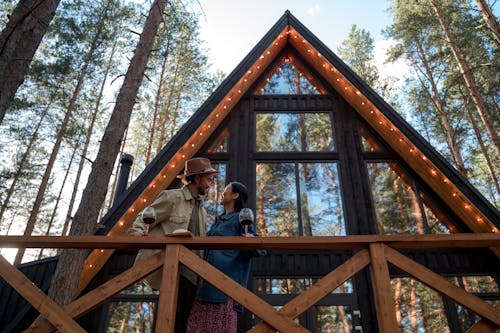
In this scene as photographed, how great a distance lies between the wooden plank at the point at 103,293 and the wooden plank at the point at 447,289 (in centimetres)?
178

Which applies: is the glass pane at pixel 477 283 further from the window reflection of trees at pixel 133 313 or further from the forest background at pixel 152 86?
the forest background at pixel 152 86

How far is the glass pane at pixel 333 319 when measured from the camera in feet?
20.6

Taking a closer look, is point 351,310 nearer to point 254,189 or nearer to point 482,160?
point 254,189

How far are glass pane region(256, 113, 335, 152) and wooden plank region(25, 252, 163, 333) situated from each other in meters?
6.17

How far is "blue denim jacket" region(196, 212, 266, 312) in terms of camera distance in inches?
119

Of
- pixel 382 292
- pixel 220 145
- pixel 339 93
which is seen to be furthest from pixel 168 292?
pixel 339 93

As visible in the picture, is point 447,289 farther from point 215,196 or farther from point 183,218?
point 215,196

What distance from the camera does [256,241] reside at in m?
2.52

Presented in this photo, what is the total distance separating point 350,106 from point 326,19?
9065mm

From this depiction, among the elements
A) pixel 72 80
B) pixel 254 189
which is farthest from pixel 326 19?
pixel 72 80

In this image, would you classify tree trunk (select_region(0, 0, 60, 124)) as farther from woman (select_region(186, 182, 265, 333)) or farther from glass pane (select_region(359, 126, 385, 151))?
glass pane (select_region(359, 126, 385, 151))

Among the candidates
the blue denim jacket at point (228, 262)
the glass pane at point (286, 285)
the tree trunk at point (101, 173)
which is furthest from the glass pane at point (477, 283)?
the tree trunk at point (101, 173)

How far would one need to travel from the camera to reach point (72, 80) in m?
17.5

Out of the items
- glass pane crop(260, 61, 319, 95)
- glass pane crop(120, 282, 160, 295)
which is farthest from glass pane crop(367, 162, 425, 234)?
glass pane crop(120, 282, 160, 295)
